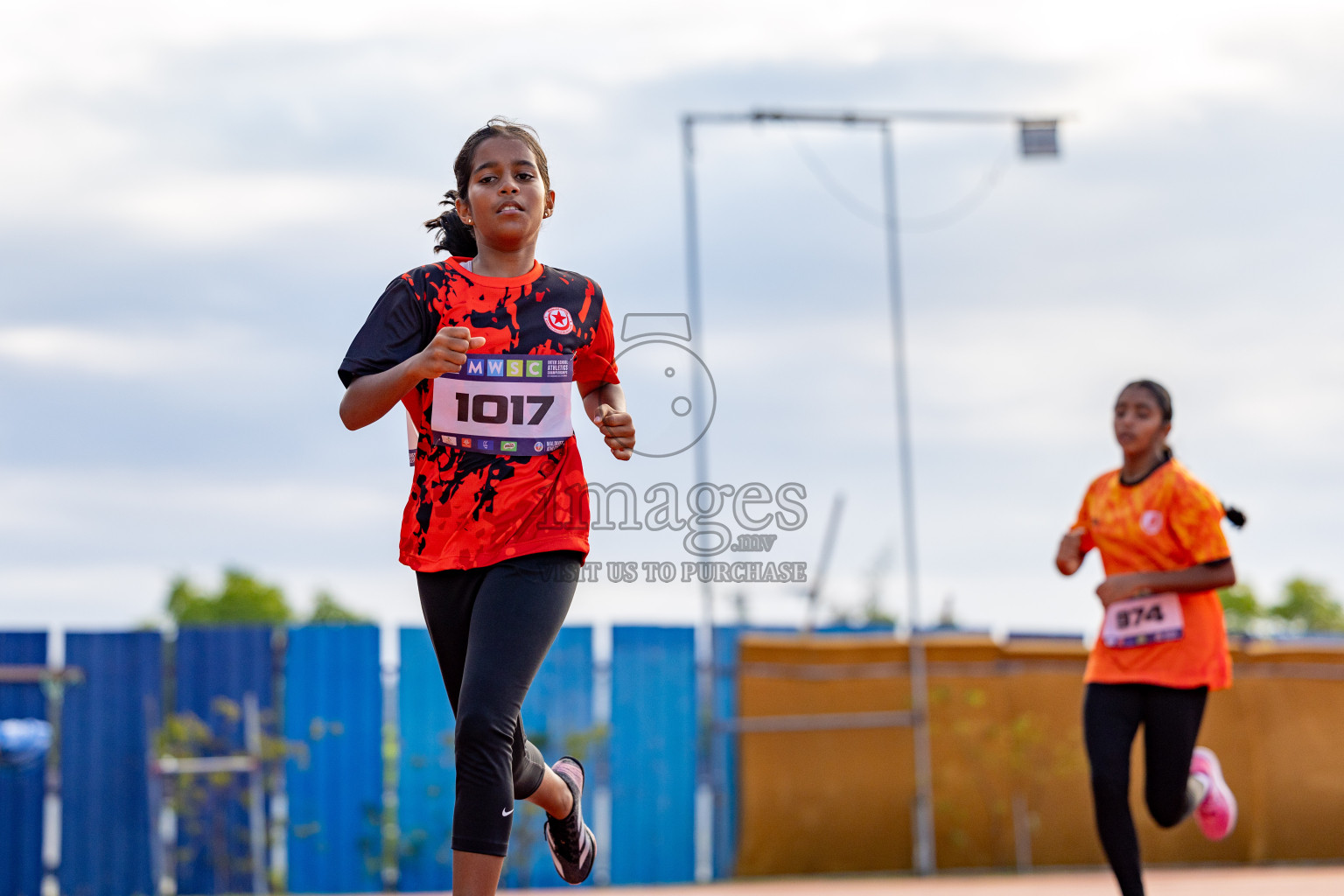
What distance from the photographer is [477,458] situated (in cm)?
396

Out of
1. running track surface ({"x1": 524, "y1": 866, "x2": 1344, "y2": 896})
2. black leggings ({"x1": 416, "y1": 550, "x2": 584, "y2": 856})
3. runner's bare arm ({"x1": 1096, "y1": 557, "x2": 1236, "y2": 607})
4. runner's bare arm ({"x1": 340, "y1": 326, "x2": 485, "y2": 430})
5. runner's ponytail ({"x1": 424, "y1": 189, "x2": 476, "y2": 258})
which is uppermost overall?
runner's ponytail ({"x1": 424, "y1": 189, "x2": 476, "y2": 258})

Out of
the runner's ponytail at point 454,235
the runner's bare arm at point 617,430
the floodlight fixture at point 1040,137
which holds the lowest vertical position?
the runner's bare arm at point 617,430

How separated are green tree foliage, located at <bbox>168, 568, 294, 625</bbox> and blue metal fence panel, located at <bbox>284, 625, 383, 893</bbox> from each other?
6745 centimetres

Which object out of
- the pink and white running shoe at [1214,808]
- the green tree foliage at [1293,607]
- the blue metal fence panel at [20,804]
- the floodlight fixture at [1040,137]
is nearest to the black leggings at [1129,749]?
the pink and white running shoe at [1214,808]

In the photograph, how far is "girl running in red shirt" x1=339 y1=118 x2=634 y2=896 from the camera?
3738 millimetres

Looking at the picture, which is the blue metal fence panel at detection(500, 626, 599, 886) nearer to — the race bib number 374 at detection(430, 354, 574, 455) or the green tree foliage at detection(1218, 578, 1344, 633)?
the race bib number 374 at detection(430, 354, 574, 455)

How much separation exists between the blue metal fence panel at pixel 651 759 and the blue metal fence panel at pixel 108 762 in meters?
3.37

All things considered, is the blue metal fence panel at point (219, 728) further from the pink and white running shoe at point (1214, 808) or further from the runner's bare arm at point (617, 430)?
the runner's bare arm at point (617, 430)

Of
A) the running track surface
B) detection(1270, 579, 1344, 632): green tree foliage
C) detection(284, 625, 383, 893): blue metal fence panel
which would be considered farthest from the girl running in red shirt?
detection(1270, 579, 1344, 632): green tree foliage

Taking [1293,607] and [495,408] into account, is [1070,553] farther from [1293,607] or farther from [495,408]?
[1293,607]

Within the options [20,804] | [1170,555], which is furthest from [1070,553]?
[20,804]

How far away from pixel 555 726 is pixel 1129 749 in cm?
630

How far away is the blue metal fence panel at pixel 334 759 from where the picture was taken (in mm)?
10945

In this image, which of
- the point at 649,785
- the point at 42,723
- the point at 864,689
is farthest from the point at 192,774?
the point at 864,689
